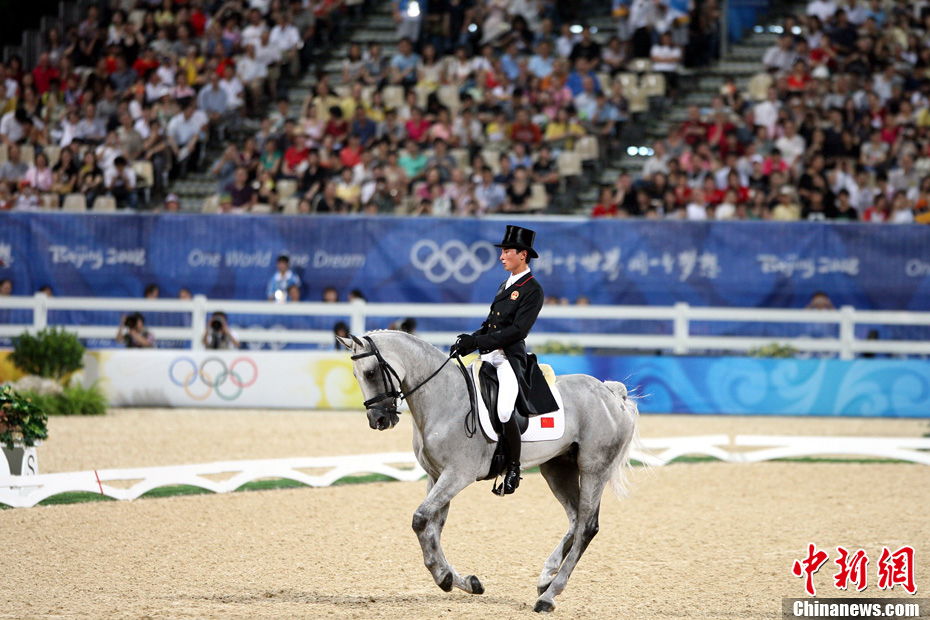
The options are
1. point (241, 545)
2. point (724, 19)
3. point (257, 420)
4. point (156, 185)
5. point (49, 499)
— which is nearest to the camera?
point (241, 545)

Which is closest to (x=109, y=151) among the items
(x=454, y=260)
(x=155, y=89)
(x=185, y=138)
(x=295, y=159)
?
(x=185, y=138)

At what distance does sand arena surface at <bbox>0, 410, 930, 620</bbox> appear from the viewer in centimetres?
671

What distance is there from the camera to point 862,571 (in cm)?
724

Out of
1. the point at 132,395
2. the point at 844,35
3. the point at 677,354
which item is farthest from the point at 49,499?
the point at 844,35

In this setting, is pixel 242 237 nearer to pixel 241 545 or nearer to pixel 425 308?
pixel 425 308

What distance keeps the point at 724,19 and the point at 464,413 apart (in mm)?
17600

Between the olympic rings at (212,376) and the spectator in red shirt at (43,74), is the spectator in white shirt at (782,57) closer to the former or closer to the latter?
the olympic rings at (212,376)

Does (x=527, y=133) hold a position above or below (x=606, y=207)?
above

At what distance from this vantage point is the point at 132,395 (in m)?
16.5

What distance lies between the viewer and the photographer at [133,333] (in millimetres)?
16531

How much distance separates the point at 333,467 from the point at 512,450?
5223mm

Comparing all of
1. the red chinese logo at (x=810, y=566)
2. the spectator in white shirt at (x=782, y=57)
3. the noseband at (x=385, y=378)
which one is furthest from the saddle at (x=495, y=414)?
the spectator in white shirt at (x=782, y=57)

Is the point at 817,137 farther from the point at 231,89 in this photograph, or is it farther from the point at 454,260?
the point at 231,89

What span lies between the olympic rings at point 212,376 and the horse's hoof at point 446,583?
33.5 feet
